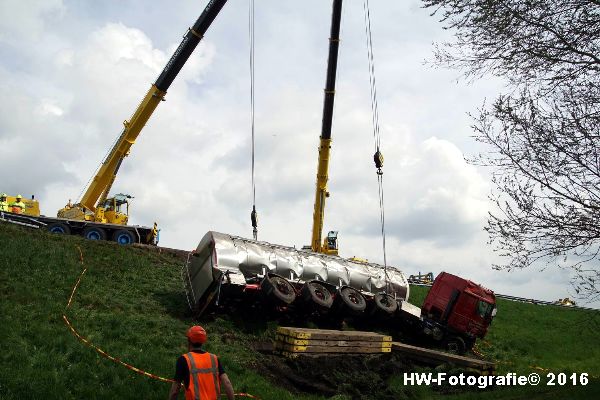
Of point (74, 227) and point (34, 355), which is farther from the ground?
point (74, 227)

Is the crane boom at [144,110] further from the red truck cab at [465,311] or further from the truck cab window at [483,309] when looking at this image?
the truck cab window at [483,309]

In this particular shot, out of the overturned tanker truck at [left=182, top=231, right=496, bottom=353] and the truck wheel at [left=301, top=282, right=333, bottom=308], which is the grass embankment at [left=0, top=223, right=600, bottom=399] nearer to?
the overturned tanker truck at [left=182, top=231, right=496, bottom=353]

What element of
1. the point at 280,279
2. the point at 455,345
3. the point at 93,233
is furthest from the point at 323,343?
the point at 93,233

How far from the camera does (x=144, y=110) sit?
26516mm

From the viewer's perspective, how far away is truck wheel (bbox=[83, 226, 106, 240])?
28.6 m

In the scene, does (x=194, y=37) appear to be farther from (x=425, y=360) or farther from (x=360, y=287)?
(x=425, y=360)

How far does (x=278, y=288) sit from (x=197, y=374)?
10.3 m

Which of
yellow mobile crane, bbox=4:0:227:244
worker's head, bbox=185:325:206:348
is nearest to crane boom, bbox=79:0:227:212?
yellow mobile crane, bbox=4:0:227:244

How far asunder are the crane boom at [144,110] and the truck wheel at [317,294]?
13879mm

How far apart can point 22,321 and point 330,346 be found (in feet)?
24.8

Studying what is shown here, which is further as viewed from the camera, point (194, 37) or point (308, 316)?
point (194, 37)

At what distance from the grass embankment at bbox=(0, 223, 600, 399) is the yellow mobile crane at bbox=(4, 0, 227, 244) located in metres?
5.88

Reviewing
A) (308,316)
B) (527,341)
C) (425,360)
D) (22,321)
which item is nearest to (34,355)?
(22,321)

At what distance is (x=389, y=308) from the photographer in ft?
60.0
